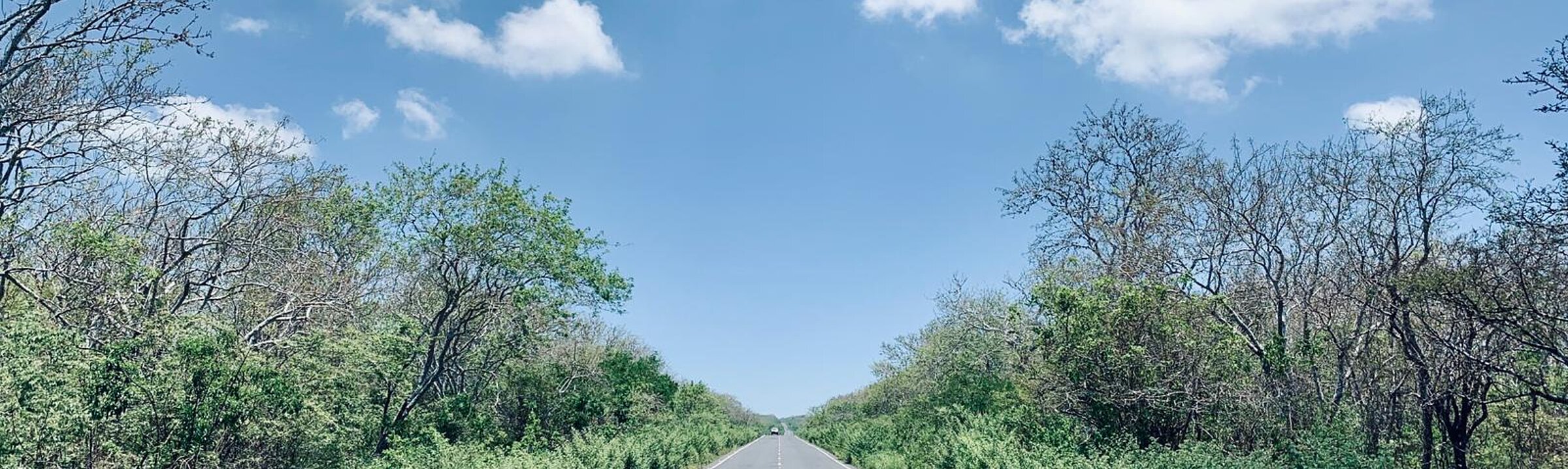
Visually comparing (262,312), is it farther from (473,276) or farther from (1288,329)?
(1288,329)

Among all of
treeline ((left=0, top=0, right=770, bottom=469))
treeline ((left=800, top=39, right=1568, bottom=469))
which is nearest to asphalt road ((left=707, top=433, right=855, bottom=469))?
treeline ((left=0, top=0, right=770, bottom=469))

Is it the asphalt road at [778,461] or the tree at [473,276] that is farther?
the asphalt road at [778,461]

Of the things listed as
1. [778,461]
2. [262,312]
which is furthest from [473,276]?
[778,461]

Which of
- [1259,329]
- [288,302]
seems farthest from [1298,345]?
[288,302]

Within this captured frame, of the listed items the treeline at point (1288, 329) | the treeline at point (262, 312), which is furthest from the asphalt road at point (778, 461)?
the treeline at point (1288, 329)

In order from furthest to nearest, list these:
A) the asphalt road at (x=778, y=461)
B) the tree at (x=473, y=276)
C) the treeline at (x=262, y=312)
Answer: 1. the asphalt road at (x=778, y=461)
2. the tree at (x=473, y=276)
3. the treeline at (x=262, y=312)

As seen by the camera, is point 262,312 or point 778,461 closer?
point 262,312

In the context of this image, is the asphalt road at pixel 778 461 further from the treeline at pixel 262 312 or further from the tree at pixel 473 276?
the tree at pixel 473 276

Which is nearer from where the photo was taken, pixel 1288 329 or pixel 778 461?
pixel 1288 329

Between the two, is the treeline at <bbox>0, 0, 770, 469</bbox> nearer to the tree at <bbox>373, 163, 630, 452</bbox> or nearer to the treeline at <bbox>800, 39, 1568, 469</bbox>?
the tree at <bbox>373, 163, 630, 452</bbox>

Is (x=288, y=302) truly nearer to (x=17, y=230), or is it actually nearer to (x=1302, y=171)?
(x=17, y=230)

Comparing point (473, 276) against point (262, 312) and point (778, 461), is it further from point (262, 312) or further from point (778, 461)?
point (778, 461)

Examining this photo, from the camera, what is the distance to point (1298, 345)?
17781 mm

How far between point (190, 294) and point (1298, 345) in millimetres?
22708
